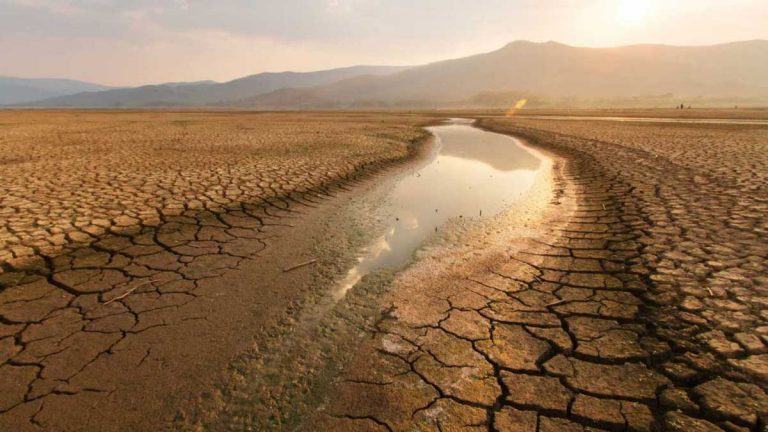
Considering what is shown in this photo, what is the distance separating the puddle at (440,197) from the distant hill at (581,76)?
9584 cm

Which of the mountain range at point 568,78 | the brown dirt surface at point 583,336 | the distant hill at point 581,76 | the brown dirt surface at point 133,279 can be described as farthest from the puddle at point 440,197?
the distant hill at point 581,76

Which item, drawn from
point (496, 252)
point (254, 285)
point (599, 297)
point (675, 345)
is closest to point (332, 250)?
point (254, 285)

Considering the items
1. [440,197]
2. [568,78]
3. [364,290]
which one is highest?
[568,78]

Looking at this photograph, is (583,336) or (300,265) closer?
(583,336)

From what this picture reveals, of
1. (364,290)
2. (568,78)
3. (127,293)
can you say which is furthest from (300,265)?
(568,78)

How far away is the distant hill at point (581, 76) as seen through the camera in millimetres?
121188

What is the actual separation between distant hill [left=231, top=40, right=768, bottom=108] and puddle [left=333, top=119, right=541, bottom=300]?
9584cm

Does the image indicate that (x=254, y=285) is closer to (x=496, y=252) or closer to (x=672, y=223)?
(x=496, y=252)

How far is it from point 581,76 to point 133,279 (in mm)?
171336

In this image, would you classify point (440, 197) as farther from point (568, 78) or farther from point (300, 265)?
point (568, 78)

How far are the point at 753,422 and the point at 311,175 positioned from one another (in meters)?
7.27

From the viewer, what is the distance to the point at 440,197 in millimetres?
6863

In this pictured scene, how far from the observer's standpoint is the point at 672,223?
15.0 ft

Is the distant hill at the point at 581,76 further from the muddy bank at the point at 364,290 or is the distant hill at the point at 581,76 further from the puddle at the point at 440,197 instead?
the muddy bank at the point at 364,290
